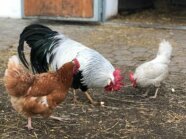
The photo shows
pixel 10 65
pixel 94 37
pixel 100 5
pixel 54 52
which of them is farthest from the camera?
pixel 100 5

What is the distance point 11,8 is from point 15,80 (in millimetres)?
6269

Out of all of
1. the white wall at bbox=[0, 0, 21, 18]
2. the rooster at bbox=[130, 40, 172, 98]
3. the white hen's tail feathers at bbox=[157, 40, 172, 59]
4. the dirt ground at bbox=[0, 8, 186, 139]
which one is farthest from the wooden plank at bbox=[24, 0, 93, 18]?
the rooster at bbox=[130, 40, 172, 98]

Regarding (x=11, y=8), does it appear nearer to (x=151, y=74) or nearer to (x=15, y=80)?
(x=151, y=74)

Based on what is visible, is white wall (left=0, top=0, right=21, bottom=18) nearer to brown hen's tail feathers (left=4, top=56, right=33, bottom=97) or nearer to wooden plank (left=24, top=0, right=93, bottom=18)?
wooden plank (left=24, top=0, right=93, bottom=18)

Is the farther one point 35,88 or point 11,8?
point 11,8

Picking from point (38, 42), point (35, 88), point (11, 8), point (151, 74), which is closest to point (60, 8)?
point (11, 8)

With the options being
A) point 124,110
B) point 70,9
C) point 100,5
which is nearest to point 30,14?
point 70,9

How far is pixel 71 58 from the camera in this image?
529 cm

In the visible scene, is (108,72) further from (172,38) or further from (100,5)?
(100,5)

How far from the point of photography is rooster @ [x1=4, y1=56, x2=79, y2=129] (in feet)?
14.5

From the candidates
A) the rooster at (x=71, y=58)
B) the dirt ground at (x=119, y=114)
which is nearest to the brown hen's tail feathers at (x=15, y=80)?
the dirt ground at (x=119, y=114)

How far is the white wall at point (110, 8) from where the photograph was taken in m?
10.2

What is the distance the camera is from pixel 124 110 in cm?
531

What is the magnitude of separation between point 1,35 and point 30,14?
133cm
